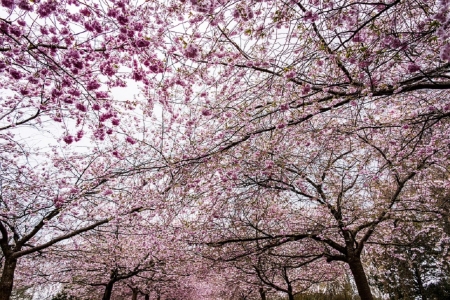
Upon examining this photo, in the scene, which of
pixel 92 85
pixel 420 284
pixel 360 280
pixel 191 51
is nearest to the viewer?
pixel 191 51

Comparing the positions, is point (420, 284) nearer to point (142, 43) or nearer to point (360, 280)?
point (360, 280)

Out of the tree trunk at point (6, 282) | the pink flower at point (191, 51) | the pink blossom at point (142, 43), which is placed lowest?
the tree trunk at point (6, 282)

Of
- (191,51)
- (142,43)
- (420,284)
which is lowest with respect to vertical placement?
(420,284)

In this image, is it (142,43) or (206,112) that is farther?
(206,112)

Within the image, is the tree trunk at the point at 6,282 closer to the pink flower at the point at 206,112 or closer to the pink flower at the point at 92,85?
the pink flower at the point at 92,85

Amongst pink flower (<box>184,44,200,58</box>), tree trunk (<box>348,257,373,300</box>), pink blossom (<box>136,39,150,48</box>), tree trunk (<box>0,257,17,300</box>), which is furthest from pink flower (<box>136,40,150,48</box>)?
tree trunk (<box>0,257,17,300</box>)

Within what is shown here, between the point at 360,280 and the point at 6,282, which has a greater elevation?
the point at 6,282

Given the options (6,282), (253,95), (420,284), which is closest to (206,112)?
(253,95)

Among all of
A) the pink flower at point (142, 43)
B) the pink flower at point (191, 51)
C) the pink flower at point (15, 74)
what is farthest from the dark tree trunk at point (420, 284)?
the pink flower at point (15, 74)

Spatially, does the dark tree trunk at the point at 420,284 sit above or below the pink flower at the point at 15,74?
below

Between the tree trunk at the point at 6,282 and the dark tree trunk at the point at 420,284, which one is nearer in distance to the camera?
the tree trunk at the point at 6,282

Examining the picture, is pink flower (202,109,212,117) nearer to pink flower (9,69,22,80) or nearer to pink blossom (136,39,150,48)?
pink blossom (136,39,150,48)

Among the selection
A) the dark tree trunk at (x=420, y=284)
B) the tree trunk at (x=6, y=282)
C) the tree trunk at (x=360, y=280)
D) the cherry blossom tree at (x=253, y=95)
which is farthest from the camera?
the dark tree trunk at (x=420, y=284)

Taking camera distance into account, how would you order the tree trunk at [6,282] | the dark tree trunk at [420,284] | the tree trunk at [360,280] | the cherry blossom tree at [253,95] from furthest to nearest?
the dark tree trunk at [420,284] → the tree trunk at [6,282] → the tree trunk at [360,280] → the cherry blossom tree at [253,95]
